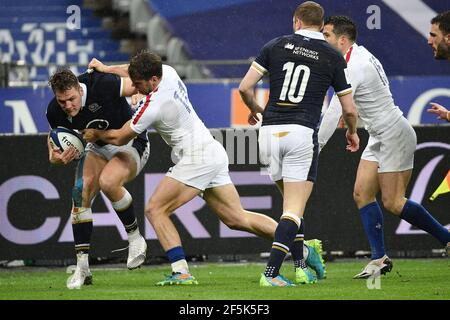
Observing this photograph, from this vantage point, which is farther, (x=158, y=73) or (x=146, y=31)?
(x=146, y=31)

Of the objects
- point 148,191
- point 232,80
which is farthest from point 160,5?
point 148,191

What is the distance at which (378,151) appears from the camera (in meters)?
9.66

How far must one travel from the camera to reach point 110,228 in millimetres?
11477

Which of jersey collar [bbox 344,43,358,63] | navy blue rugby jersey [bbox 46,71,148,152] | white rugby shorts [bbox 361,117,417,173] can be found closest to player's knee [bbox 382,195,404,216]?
white rugby shorts [bbox 361,117,417,173]

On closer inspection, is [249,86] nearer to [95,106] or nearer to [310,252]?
[95,106]

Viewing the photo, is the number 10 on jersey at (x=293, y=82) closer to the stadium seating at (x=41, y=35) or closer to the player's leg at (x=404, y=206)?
the player's leg at (x=404, y=206)

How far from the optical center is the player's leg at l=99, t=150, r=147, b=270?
Answer: 923 centimetres

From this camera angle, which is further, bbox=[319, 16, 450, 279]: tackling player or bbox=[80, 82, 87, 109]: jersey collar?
bbox=[319, 16, 450, 279]: tackling player

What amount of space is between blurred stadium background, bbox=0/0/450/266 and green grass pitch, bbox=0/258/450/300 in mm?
310

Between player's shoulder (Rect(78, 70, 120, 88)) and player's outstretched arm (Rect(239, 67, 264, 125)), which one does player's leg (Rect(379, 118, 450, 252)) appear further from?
player's shoulder (Rect(78, 70, 120, 88))

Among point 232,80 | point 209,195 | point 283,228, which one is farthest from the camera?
point 232,80

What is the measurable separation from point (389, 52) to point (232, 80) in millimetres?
2691

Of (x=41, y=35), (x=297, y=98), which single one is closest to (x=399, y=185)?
(x=297, y=98)

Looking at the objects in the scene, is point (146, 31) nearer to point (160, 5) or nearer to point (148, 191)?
point (160, 5)
